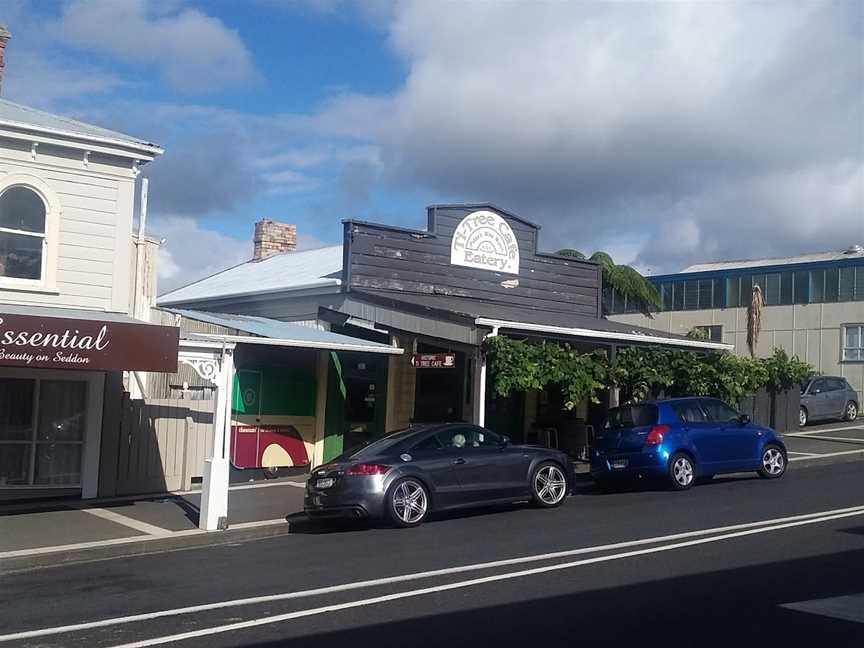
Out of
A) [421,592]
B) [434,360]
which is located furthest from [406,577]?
[434,360]

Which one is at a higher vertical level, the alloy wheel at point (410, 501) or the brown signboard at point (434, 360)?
the brown signboard at point (434, 360)

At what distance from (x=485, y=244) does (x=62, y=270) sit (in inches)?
396

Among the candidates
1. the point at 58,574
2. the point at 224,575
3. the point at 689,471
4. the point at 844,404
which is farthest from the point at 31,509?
the point at 844,404

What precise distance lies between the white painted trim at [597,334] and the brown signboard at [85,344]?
21.5 ft

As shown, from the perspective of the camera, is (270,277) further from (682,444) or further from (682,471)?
(682,471)

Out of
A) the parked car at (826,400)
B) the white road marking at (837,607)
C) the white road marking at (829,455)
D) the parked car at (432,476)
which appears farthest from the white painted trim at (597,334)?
the white road marking at (837,607)

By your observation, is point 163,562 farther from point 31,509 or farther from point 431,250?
point 431,250

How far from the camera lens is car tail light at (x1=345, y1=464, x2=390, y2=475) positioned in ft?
46.3

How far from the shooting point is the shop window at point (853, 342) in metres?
37.0

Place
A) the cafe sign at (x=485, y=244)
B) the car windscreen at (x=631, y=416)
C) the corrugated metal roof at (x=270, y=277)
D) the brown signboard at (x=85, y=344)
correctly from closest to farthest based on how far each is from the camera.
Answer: the brown signboard at (x=85, y=344) → the car windscreen at (x=631, y=416) → the cafe sign at (x=485, y=244) → the corrugated metal roof at (x=270, y=277)

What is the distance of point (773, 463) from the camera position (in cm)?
1838

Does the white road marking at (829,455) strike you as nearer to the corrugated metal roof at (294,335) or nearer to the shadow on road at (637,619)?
the corrugated metal roof at (294,335)

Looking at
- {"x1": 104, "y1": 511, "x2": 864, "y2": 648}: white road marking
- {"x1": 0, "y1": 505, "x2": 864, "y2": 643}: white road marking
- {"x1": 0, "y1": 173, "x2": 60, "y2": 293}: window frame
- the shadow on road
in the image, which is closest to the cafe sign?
{"x1": 0, "y1": 173, "x2": 60, "y2": 293}: window frame

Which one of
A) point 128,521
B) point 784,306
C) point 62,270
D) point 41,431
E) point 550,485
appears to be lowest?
point 128,521
